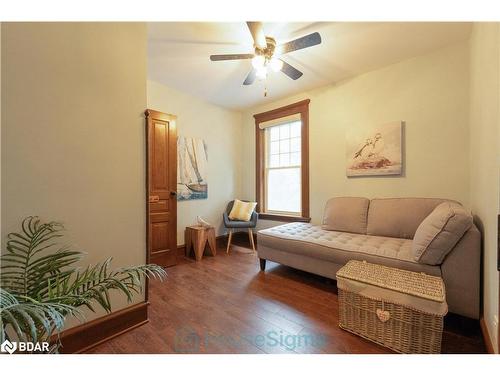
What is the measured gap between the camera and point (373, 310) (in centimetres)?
138

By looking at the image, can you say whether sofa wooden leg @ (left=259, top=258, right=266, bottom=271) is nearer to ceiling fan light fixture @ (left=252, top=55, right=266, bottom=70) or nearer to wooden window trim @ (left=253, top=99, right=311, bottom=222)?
wooden window trim @ (left=253, top=99, right=311, bottom=222)

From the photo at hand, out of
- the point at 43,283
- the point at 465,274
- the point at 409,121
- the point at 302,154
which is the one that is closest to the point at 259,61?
the point at 302,154

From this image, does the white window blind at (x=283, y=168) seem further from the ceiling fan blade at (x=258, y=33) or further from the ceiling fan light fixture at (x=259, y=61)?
the ceiling fan blade at (x=258, y=33)

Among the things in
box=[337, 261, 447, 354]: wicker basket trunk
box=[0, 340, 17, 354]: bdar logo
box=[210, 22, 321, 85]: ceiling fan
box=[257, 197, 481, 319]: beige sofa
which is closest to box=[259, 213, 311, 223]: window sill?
box=[257, 197, 481, 319]: beige sofa

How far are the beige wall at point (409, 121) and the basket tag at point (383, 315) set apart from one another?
1.72 metres

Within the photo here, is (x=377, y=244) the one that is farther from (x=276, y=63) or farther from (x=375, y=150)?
(x=276, y=63)

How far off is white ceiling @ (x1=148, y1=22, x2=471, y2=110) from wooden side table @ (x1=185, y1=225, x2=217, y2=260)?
2.09 m

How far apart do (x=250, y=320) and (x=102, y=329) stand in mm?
999

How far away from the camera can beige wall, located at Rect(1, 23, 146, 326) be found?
3.70ft

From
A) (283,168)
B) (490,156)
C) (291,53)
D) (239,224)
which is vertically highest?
(291,53)

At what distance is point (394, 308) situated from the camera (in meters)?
1.31

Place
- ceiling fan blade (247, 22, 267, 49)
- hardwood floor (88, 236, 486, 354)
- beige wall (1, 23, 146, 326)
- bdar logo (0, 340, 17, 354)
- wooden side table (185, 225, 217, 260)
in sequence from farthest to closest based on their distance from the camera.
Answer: wooden side table (185, 225, 217, 260) < ceiling fan blade (247, 22, 267, 49) < hardwood floor (88, 236, 486, 354) < beige wall (1, 23, 146, 326) < bdar logo (0, 340, 17, 354)

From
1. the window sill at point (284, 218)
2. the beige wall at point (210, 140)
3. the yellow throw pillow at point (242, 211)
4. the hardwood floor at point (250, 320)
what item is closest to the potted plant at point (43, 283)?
the hardwood floor at point (250, 320)
